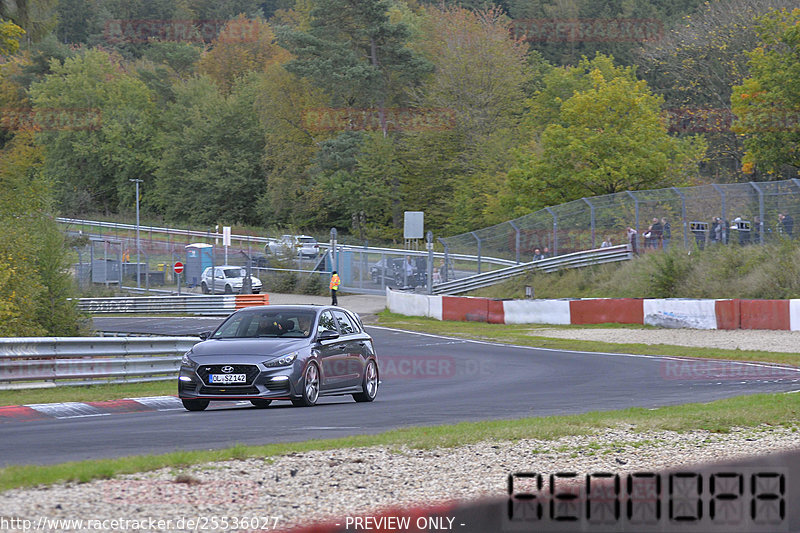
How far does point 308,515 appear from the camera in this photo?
7004mm

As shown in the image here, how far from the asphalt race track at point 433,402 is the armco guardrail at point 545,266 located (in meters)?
14.1

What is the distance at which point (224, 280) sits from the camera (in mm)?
56500

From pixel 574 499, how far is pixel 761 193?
28.7 m

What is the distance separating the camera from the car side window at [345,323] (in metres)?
15.9

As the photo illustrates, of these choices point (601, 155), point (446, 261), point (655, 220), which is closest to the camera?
point (655, 220)

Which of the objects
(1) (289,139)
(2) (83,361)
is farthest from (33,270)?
(1) (289,139)

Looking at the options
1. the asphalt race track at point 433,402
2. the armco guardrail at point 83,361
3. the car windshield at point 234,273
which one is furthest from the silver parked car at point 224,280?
the armco guardrail at point 83,361

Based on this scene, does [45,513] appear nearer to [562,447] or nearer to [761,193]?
Result: [562,447]

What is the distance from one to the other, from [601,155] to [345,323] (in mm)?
38953

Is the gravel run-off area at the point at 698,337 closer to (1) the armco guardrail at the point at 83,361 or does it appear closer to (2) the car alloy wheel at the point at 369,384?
(2) the car alloy wheel at the point at 369,384

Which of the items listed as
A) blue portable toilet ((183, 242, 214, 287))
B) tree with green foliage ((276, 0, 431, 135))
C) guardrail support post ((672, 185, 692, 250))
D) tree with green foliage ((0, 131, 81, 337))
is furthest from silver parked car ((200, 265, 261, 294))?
tree with green foliage ((0, 131, 81, 337))

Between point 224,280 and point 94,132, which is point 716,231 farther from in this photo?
point 94,132

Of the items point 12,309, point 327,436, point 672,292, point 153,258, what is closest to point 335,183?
point 153,258

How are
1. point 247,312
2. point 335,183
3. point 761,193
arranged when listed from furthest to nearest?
point 335,183, point 761,193, point 247,312
